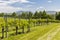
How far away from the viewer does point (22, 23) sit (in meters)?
44.0

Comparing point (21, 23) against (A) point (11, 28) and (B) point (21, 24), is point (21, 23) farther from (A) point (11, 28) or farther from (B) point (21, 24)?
(A) point (11, 28)

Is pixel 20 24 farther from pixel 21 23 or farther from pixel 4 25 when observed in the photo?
pixel 4 25

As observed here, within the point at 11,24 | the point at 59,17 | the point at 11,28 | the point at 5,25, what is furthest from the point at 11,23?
the point at 59,17

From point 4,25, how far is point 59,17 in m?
94.9

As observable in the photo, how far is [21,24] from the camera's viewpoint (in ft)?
142

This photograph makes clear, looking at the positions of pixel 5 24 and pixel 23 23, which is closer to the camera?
pixel 5 24

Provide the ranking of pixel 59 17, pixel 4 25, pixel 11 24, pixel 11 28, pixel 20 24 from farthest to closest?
pixel 59 17
pixel 11 28
pixel 11 24
pixel 20 24
pixel 4 25

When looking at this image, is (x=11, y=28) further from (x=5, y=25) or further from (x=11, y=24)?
(x=5, y=25)

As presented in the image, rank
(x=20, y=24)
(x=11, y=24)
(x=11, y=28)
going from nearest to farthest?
(x=20, y=24)
(x=11, y=24)
(x=11, y=28)

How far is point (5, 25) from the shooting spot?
33.0 m

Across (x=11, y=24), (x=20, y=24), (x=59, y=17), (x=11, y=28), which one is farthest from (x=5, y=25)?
(x=59, y=17)

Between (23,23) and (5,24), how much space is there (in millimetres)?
11269

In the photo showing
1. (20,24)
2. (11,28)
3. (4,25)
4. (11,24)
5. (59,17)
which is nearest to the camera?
(4,25)

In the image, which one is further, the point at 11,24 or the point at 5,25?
the point at 11,24
